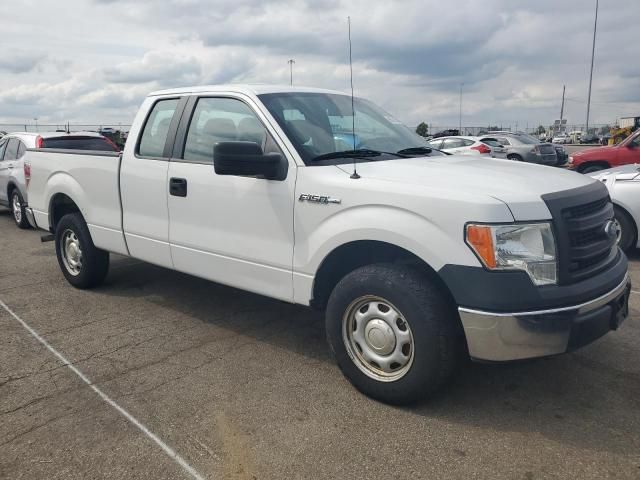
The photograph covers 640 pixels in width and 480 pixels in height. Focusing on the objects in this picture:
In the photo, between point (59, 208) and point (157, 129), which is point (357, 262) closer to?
point (157, 129)

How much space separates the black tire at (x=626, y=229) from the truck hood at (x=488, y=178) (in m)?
3.59

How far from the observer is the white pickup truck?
9.63 feet

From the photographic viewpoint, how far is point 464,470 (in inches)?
108

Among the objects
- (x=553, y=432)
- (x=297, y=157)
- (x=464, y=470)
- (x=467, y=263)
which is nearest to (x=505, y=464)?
(x=464, y=470)

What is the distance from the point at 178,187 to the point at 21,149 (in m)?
7.31

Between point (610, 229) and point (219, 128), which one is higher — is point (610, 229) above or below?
below

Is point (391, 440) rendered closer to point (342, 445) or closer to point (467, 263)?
point (342, 445)

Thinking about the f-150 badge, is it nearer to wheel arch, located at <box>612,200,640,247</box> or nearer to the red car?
wheel arch, located at <box>612,200,640,247</box>

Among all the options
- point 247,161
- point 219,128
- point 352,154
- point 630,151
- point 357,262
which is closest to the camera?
point 247,161

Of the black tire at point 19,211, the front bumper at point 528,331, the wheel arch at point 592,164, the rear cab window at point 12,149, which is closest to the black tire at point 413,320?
the front bumper at point 528,331

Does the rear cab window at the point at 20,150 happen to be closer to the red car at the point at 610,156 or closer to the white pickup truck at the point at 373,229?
the white pickup truck at the point at 373,229

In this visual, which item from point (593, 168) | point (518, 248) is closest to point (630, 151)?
point (593, 168)

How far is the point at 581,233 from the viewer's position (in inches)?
123

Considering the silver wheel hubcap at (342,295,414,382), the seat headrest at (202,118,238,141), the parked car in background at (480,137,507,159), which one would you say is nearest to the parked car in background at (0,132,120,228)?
the seat headrest at (202,118,238,141)
